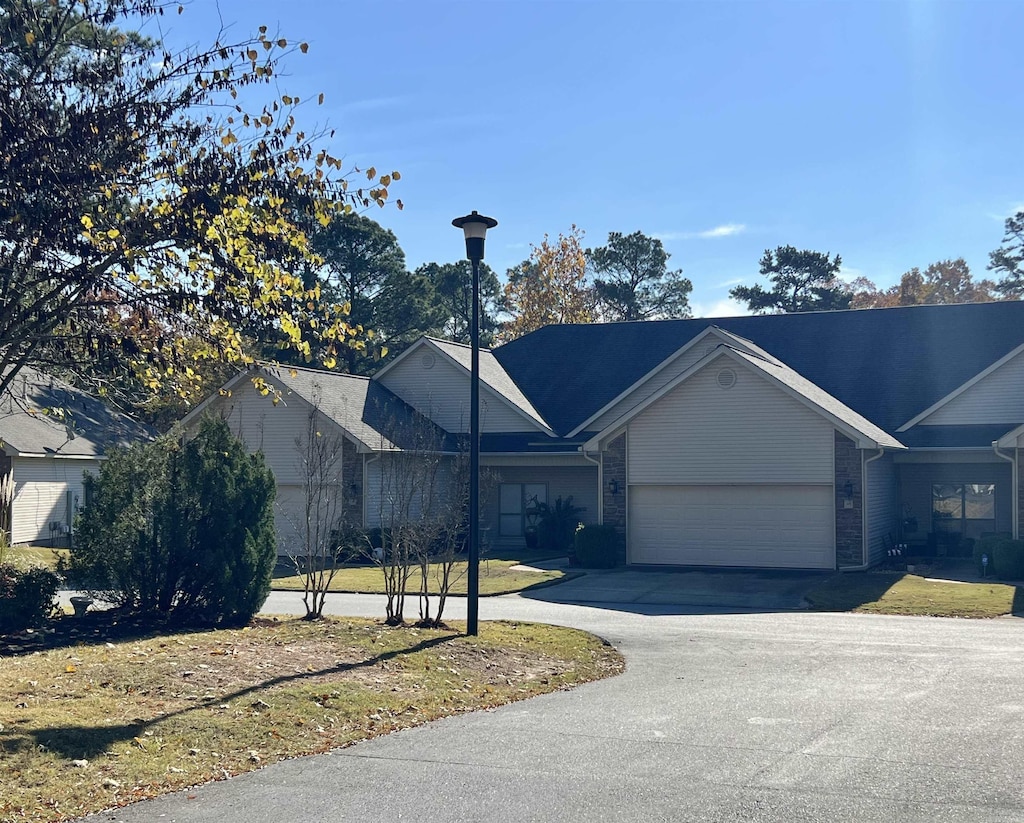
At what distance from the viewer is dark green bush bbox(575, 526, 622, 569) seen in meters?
26.0

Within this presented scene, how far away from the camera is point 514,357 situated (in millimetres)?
38000

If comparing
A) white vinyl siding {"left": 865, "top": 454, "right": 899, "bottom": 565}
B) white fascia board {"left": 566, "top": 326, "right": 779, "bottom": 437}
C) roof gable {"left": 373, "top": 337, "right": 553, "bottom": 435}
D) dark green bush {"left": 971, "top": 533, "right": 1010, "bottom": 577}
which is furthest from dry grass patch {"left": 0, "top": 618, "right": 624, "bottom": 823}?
roof gable {"left": 373, "top": 337, "right": 553, "bottom": 435}

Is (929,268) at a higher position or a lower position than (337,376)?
higher

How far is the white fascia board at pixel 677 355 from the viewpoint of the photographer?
30203mm

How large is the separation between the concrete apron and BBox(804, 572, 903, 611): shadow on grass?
0.29m

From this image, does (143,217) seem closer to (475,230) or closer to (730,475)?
(475,230)

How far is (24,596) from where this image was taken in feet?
44.0

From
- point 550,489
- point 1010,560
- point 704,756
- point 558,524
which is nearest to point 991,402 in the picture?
point 1010,560

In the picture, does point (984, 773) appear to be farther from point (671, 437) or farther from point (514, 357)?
point (514, 357)

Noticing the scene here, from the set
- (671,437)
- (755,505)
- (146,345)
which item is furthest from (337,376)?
(146,345)

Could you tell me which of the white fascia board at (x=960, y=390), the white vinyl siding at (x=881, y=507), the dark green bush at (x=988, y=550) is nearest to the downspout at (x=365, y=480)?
the white vinyl siding at (x=881, y=507)

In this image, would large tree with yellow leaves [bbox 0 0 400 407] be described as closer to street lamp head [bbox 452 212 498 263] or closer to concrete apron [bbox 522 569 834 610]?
street lamp head [bbox 452 212 498 263]

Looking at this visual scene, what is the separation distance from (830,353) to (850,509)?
1002 cm

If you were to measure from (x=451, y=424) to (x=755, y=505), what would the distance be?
38.0 feet
